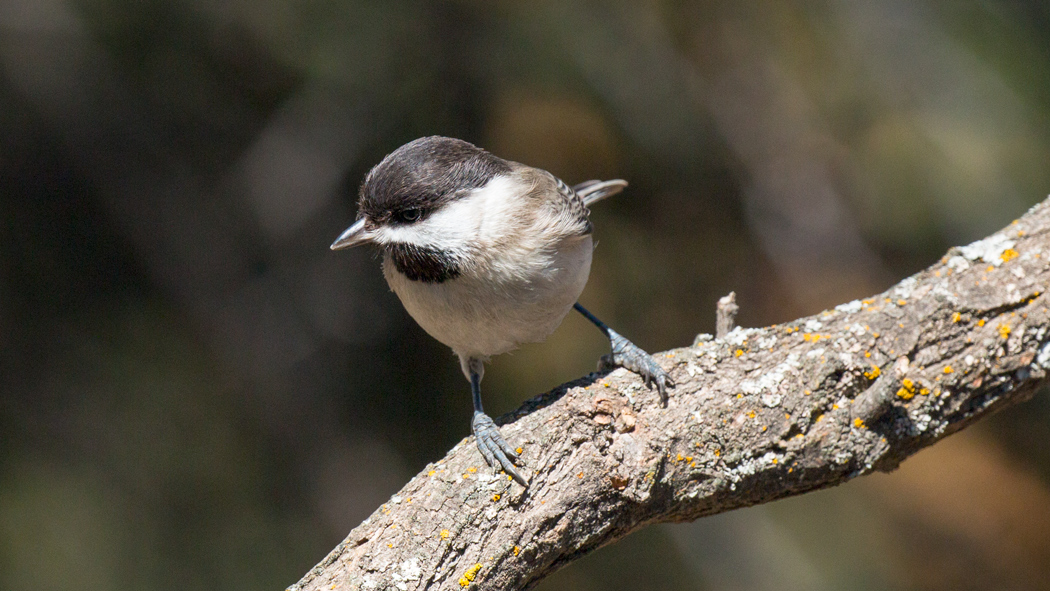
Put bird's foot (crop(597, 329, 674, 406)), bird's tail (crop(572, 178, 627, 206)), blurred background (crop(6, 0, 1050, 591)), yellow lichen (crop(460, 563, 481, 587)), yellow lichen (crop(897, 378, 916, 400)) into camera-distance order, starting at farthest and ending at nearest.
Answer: blurred background (crop(6, 0, 1050, 591)) < bird's tail (crop(572, 178, 627, 206)) < bird's foot (crop(597, 329, 674, 406)) < yellow lichen (crop(897, 378, 916, 400)) < yellow lichen (crop(460, 563, 481, 587))

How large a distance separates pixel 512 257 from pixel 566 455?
57 cm

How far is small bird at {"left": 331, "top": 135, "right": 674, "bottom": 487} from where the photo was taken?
2205 mm

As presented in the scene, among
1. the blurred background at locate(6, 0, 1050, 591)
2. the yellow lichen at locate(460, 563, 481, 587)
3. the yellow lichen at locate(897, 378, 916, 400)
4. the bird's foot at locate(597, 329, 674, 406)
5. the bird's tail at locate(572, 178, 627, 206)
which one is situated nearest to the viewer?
the yellow lichen at locate(460, 563, 481, 587)

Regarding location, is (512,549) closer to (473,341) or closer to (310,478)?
(473,341)

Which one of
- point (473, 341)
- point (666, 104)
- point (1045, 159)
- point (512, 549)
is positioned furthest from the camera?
point (666, 104)

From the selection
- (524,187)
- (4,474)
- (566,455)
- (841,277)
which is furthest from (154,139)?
(841,277)

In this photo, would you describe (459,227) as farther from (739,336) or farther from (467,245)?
(739,336)

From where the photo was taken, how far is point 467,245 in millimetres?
2205

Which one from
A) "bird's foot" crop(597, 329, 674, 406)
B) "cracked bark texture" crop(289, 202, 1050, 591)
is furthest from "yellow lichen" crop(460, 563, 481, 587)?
"bird's foot" crop(597, 329, 674, 406)

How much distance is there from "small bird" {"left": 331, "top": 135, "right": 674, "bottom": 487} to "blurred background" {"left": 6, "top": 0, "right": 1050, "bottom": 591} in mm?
1612

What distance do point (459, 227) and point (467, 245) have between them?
2.2 inches

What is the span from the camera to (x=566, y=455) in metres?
2.04

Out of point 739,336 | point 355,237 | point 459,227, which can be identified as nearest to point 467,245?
point 459,227

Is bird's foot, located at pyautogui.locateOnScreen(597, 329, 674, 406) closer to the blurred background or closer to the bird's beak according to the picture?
the bird's beak
